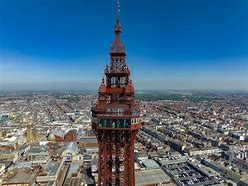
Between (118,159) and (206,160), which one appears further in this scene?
(206,160)

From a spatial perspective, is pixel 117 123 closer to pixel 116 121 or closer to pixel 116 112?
pixel 116 121

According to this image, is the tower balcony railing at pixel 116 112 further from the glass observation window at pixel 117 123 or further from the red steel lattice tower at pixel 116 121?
the glass observation window at pixel 117 123

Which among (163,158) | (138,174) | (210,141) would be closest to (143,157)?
(163,158)

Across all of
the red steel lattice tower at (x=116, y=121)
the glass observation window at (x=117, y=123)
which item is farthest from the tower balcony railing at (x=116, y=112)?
the glass observation window at (x=117, y=123)

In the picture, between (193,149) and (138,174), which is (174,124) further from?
(138,174)

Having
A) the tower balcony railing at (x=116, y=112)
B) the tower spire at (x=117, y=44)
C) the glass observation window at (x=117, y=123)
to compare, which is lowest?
the glass observation window at (x=117, y=123)

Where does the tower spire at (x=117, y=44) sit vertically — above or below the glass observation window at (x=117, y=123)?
above

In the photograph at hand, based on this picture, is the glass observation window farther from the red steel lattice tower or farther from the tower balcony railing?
the tower balcony railing

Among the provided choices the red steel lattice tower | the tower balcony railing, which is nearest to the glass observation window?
the red steel lattice tower
